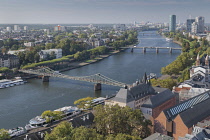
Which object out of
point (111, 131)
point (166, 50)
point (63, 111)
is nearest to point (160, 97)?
point (111, 131)

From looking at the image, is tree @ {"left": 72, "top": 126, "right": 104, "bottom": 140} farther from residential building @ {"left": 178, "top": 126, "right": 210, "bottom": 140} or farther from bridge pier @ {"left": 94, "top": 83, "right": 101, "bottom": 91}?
bridge pier @ {"left": 94, "top": 83, "right": 101, "bottom": 91}

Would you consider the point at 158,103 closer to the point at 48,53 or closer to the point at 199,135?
the point at 199,135

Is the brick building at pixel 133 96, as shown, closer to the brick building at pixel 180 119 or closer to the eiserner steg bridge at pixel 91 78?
the brick building at pixel 180 119

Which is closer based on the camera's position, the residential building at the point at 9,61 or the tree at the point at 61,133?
the tree at the point at 61,133

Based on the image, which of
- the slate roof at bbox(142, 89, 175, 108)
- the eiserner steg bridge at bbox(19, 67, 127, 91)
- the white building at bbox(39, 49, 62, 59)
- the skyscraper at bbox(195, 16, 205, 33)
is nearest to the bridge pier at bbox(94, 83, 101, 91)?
the eiserner steg bridge at bbox(19, 67, 127, 91)

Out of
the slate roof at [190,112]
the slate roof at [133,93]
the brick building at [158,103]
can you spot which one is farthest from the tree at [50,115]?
the slate roof at [190,112]

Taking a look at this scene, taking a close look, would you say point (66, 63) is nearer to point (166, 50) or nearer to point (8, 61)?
point (8, 61)
